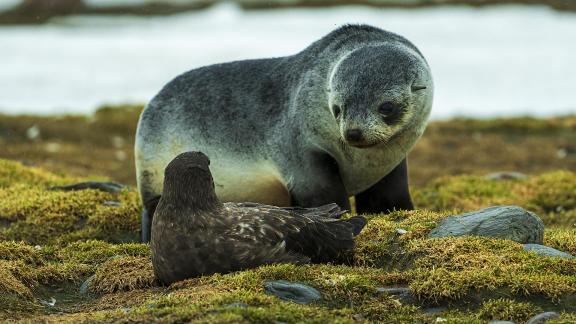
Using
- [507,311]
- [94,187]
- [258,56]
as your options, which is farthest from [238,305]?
[258,56]

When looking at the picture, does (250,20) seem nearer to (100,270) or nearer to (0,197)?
(0,197)

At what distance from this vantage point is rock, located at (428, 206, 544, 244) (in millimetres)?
10508

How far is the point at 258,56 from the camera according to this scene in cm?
4691

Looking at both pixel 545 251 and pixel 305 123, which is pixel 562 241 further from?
pixel 305 123

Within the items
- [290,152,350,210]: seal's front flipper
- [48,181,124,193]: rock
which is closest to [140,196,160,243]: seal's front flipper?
[48,181,124,193]: rock

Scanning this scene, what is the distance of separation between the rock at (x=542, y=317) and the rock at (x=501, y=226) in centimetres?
216

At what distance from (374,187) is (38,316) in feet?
17.7

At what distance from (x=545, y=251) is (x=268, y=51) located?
37.9 meters

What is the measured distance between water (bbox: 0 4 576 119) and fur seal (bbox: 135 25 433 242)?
2128cm

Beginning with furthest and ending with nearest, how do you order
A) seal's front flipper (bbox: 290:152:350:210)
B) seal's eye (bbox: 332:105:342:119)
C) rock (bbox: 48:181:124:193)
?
rock (bbox: 48:181:124:193), seal's front flipper (bbox: 290:152:350:210), seal's eye (bbox: 332:105:342:119)

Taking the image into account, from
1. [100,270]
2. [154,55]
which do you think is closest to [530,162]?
[100,270]

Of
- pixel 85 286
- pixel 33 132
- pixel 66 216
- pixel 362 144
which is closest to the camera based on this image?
pixel 85 286

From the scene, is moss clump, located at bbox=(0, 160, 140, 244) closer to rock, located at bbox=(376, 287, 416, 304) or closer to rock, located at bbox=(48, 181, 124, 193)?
rock, located at bbox=(48, 181, 124, 193)

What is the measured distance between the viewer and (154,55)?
50.6m
